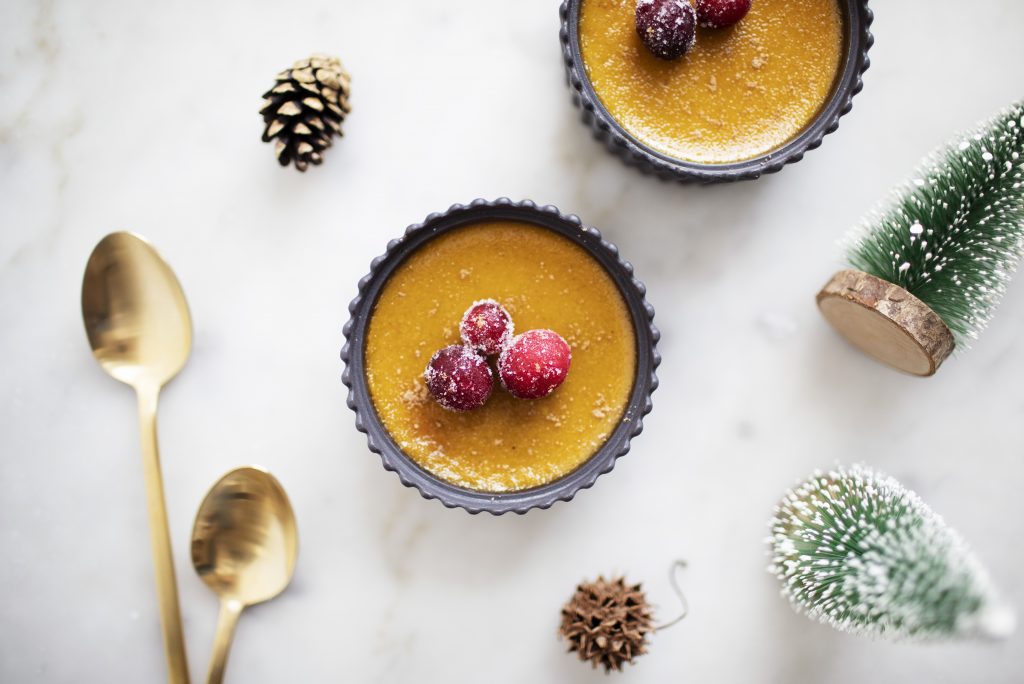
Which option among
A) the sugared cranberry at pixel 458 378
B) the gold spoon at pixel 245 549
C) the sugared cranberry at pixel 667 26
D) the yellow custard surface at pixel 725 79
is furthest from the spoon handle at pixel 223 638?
the sugared cranberry at pixel 667 26

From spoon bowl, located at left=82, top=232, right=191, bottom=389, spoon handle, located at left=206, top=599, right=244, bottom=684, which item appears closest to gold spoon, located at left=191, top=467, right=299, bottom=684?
spoon handle, located at left=206, top=599, right=244, bottom=684

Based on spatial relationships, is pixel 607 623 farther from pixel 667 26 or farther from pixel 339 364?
pixel 667 26

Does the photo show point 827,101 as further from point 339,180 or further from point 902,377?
point 339,180

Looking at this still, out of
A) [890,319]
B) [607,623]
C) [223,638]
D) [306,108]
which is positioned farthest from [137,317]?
[890,319]

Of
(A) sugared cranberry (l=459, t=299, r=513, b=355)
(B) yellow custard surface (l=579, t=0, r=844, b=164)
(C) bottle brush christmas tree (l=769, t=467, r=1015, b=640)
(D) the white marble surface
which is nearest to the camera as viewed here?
(C) bottle brush christmas tree (l=769, t=467, r=1015, b=640)

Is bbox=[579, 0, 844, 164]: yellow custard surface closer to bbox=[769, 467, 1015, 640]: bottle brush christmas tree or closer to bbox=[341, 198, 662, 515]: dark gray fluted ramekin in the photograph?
bbox=[341, 198, 662, 515]: dark gray fluted ramekin

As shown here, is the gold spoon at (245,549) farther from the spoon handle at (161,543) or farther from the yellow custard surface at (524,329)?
the yellow custard surface at (524,329)
